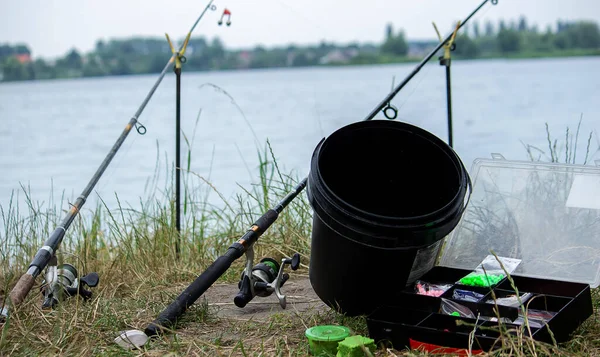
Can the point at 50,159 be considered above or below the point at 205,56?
below

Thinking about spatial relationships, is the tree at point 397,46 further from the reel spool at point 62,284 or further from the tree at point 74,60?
the tree at point 74,60

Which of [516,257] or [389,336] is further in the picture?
[516,257]

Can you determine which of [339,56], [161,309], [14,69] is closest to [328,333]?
[161,309]

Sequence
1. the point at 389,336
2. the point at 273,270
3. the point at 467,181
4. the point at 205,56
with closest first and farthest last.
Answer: the point at 389,336 → the point at 467,181 → the point at 273,270 → the point at 205,56

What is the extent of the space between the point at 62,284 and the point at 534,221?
185 cm

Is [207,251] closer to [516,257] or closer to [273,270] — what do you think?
[273,270]

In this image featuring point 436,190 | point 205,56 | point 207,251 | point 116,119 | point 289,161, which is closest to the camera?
point 436,190

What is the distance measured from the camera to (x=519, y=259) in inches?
110

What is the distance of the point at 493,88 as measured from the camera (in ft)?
80.1

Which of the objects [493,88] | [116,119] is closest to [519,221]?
[116,119]

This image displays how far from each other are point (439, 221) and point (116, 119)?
59.2 feet

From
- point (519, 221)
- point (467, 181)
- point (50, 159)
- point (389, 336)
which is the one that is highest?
point (467, 181)

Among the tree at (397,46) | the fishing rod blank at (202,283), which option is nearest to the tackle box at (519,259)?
the fishing rod blank at (202,283)

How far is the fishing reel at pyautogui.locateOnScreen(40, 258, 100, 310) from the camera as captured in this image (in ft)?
9.46
